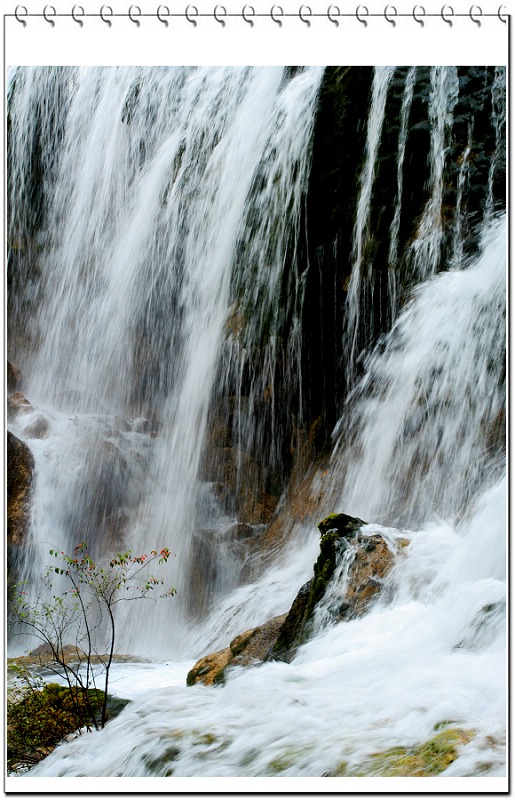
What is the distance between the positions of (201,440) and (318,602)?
1.61 metres

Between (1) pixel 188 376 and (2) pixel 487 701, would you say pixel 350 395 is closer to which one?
(1) pixel 188 376

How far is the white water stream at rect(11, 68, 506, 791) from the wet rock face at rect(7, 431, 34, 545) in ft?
0.29

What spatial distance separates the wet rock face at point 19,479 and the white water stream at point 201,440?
89 millimetres

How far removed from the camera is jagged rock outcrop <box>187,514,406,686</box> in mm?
4410

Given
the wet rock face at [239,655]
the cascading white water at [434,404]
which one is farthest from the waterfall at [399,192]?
the wet rock face at [239,655]

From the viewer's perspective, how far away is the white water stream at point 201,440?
157 inches

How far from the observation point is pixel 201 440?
573 cm

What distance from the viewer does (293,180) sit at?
5.89 meters

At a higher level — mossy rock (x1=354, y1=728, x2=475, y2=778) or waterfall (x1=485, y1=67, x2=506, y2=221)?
waterfall (x1=485, y1=67, x2=506, y2=221)
